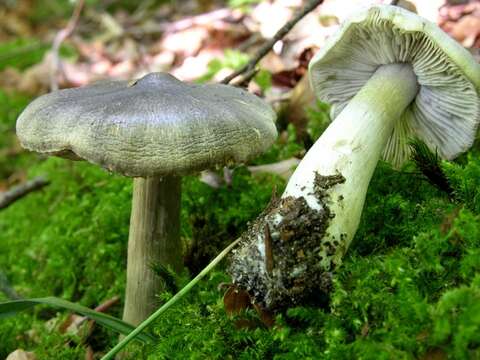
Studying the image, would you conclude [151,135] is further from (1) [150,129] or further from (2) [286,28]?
(2) [286,28]

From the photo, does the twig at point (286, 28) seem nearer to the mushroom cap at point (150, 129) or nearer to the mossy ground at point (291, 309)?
the mossy ground at point (291, 309)

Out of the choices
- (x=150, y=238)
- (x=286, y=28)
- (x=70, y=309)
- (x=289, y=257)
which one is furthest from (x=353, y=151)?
(x=70, y=309)

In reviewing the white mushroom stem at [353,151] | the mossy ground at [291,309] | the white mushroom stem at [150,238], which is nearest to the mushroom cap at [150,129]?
the white mushroom stem at [353,151]

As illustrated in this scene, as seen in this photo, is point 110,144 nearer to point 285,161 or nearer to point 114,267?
point 114,267

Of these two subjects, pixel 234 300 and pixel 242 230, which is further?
pixel 242 230

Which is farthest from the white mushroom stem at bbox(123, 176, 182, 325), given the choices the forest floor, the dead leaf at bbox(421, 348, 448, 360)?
the dead leaf at bbox(421, 348, 448, 360)

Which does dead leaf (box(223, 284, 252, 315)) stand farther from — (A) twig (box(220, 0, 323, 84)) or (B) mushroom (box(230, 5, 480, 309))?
(A) twig (box(220, 0, 323, 84))

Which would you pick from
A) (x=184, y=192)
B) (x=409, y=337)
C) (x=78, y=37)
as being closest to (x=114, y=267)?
(x=184, y=192)
